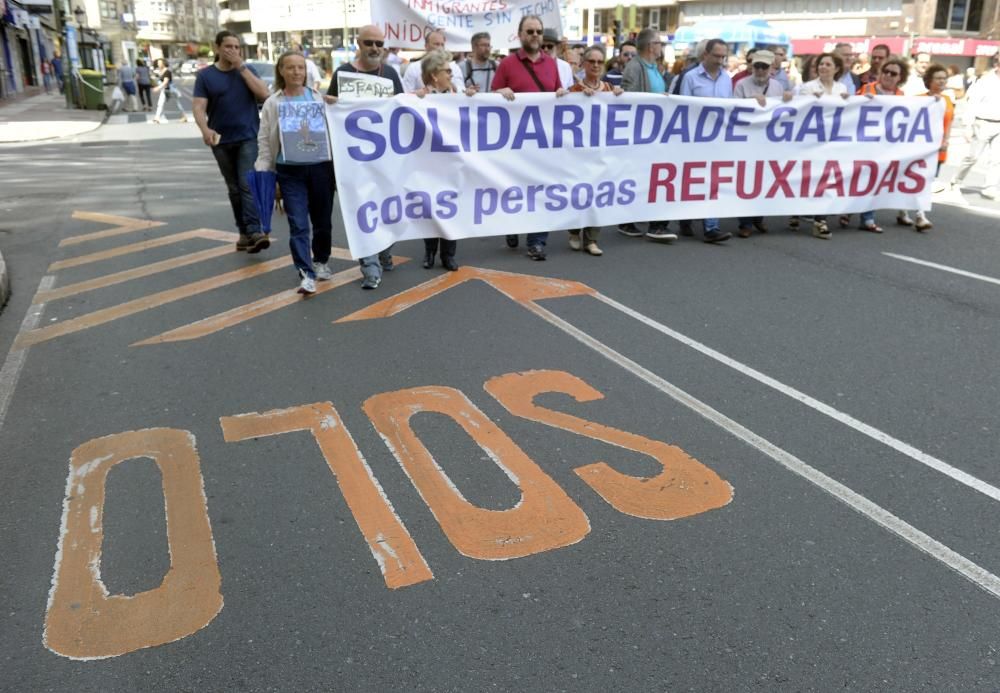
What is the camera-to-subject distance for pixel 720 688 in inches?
98.3

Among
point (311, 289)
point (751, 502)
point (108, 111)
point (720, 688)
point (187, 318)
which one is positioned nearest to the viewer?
point (720, 688)

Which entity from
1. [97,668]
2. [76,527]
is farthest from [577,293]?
[97,668]

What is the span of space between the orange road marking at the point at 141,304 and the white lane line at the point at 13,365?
128 millimetres

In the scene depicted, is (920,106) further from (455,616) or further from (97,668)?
(97,668)

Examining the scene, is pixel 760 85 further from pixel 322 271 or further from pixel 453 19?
pixel 322 271

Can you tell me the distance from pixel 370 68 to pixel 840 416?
468 centimetres

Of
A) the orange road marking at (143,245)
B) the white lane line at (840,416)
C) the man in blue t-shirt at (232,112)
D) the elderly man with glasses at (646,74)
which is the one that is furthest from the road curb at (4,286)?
the elderly man with glasses at (646,74)

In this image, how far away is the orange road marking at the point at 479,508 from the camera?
3.24m

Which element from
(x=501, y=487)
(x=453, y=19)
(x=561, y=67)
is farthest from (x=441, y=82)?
(x=501, y=487)

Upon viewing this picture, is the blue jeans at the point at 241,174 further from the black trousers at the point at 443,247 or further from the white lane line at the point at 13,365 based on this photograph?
the white lane line at the point at 13,365

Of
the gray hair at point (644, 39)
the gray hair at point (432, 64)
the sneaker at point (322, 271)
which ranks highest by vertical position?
the gray hair at point (644, 39)

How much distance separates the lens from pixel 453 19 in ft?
35.3

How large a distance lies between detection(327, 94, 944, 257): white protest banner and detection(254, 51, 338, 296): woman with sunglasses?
0.55 ft

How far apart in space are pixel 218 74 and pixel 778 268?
17.4 ft
